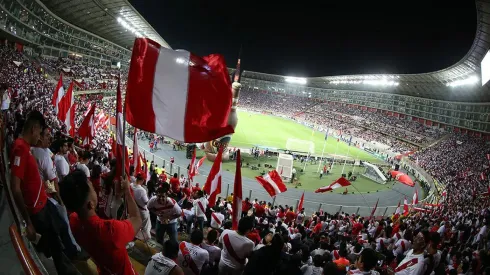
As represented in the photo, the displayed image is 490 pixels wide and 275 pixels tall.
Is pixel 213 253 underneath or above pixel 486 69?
underneath

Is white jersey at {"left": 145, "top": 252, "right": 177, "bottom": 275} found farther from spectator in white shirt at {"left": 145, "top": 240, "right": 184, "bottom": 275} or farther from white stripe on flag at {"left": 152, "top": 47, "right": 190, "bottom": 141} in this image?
white stripe on flag at {"left": 152, "top": 47, "right": 190, "bottom": 141}

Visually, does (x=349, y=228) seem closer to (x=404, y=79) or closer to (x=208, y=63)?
(x=208, y=63)

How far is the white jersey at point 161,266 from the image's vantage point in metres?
3.13

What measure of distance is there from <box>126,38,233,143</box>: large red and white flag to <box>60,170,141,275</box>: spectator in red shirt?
7.31 ft

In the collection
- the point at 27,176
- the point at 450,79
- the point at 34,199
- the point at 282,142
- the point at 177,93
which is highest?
the point at 450,79

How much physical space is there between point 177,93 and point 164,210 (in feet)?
8.02

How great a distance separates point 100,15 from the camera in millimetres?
55250

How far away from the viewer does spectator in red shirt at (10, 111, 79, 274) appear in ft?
10.6

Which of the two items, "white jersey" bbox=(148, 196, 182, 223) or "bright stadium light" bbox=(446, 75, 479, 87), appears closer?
"white jersey" bbox=(148, 196, 182, 223)

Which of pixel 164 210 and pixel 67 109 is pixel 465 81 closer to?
pixel 67 109

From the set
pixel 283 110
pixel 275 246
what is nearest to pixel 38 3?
pixel 275 246

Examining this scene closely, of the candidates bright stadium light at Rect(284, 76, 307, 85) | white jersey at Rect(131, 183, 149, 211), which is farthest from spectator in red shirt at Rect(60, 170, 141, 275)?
bright stadium light at Rect(284, 76, 307, 85)

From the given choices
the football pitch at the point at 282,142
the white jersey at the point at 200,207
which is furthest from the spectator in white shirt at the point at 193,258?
the football pitch at the point at 282,142

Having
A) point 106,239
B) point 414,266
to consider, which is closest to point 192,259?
point 106,239
